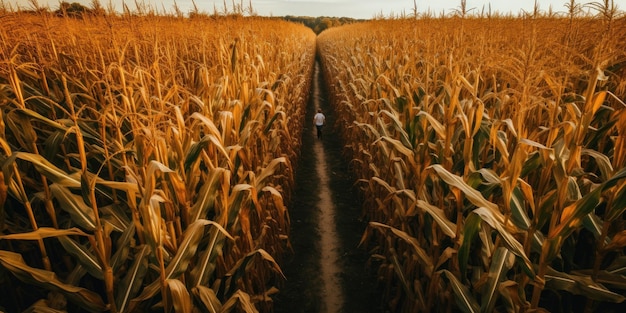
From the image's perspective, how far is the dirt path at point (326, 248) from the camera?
3.79 meters

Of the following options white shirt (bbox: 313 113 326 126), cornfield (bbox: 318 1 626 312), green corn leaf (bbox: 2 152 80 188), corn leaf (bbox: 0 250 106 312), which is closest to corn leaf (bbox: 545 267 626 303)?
cornfield (bbox: 318 1 626 312)

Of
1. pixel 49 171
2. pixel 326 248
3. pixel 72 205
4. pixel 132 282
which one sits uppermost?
pixel 49 171

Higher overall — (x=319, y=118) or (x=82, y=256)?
(x=82, y=256)

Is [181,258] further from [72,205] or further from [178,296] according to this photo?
[72,205]

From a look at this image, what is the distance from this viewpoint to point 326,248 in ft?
15.3

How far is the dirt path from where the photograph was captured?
3787 mm

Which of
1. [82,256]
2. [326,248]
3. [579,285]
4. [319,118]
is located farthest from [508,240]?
[319,118]

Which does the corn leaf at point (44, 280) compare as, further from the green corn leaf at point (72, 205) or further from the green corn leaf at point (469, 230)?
the green corn leaf at point (469, 230)

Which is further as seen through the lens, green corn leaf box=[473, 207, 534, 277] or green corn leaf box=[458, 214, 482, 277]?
green corn leaf box=[458, 214, 482, 277]

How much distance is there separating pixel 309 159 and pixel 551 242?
6127 millimetres

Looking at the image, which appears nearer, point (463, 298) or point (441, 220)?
point (463, 298)

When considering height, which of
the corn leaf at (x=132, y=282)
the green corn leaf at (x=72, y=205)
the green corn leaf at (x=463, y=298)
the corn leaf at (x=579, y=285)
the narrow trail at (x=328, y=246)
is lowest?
the narrow trail at (x=328, y=246)

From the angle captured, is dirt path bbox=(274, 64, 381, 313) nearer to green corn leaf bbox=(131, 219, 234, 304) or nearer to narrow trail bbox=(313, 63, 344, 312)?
narrow trail bbox=(313, 63, 344, 312)

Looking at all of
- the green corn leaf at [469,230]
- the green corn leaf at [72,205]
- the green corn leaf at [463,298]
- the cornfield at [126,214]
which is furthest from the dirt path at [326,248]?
the green corn leaf at [72,205]
